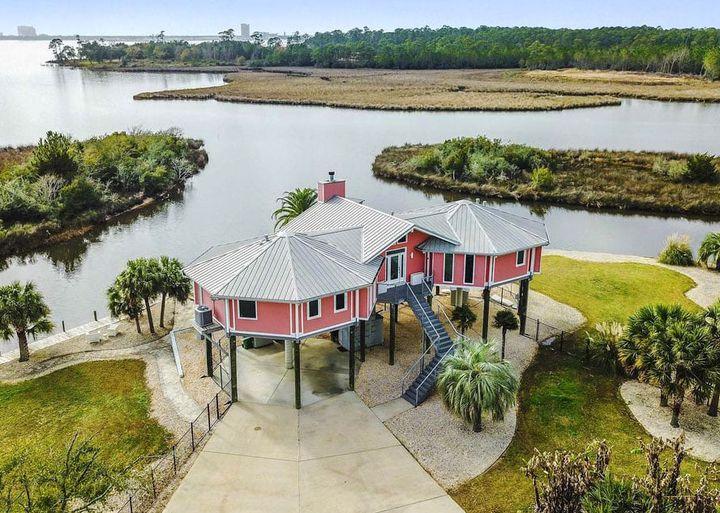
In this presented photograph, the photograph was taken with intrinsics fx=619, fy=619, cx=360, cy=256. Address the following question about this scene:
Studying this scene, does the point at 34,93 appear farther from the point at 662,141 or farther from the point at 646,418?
the point at 646,418

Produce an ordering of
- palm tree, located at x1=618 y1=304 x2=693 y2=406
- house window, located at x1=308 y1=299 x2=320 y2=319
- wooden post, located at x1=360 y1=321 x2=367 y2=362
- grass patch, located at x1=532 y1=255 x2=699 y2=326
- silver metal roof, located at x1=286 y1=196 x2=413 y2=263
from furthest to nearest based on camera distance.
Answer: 1. grass patch, located at x1=532 y1=255 x2=699 y2=326
2. wooden post, located at x1=360 y1=321 x2=367 y2=362
3. silver metal roof, located at x1=286 y1=196 x2=413 y2=263
4. house window, located at x1=308 y1=299 x2=320 y2=319
5. palm tree, located at x1=618 y1=304 x2=693 y2=406

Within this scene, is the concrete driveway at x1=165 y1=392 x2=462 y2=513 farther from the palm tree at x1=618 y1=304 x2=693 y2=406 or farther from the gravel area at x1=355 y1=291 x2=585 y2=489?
the palm tree at x1=618 y1=304 x2=693 y2=406

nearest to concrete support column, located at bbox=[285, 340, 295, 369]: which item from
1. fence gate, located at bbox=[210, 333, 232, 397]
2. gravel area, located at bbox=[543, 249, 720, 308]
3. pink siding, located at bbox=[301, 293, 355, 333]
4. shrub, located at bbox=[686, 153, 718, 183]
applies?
fence gate, located at bbox=[210, 333, 232, 397]

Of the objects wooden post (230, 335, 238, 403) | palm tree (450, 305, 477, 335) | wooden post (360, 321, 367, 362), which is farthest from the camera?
palm tree (450, 305, 477, 335)

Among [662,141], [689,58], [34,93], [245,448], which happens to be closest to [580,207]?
[662,141]

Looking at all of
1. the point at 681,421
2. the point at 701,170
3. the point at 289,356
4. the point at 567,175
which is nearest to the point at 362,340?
the point at 289,356

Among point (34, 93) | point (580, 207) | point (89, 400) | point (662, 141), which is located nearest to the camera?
point (89, 400)

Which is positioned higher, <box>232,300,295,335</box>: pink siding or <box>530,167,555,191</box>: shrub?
<box>232,300,295,335</box>: pink siding
